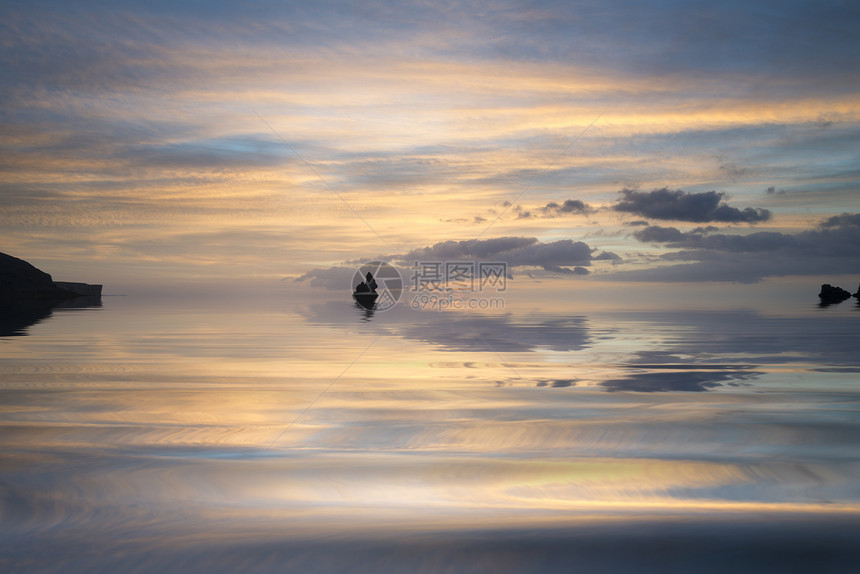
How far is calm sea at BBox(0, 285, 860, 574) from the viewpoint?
368cm

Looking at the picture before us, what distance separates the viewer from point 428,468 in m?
5.44

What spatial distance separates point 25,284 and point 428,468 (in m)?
80.5

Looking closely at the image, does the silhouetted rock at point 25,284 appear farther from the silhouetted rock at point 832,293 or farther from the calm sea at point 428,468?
the silhouetted rock at point 832,293

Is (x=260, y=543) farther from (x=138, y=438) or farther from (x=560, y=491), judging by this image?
(x=138, y=438)

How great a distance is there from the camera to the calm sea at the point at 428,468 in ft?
12.1

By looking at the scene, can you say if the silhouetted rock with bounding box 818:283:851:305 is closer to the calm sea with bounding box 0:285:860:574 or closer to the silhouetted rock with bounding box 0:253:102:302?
the calm sea with bounding box 0:285:860:574

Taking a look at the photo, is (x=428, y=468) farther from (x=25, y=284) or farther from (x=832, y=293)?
(x=25, y=284)

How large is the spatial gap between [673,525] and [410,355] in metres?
10.3

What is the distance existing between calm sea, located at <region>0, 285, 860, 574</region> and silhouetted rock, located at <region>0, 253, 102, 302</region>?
227 feet

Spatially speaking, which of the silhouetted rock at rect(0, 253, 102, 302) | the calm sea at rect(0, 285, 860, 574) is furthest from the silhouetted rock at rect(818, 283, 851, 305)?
the silhouetted rock at rect(0, 253, 102, 302)

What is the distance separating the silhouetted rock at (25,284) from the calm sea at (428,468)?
6916 cm

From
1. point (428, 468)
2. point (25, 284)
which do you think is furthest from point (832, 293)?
point (25, 284)

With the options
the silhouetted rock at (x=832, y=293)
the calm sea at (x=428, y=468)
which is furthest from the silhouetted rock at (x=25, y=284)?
the silhouetted rock at (x=832, y=293)

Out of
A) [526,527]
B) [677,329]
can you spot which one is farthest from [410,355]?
[677,329]
